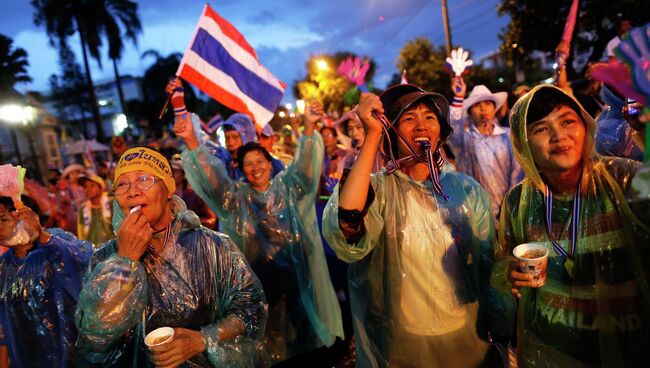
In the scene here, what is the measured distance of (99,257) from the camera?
200 cm

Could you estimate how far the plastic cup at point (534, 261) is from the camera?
1606mm

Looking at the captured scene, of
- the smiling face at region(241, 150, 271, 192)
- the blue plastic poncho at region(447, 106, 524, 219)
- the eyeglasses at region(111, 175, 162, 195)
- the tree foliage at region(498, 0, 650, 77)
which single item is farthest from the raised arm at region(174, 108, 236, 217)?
the tree foliage at region(498, 0, 650, 77)

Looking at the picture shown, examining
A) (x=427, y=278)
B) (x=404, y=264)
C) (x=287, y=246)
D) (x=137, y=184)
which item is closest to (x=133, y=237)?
(x=137, y=184)

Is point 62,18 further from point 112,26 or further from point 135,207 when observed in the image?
point 135,207

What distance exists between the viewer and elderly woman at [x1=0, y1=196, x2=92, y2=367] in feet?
9.20

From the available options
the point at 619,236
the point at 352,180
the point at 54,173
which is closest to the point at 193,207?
the point at 352,180

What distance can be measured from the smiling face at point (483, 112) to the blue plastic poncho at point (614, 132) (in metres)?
1.65

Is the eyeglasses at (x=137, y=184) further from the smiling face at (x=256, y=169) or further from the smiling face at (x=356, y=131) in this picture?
the smiling face at (x=356, y=131)

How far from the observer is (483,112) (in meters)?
5.18

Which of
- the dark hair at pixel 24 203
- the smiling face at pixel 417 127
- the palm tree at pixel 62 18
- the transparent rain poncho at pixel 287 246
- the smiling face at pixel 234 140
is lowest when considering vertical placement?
the transparent rain poncho at pixel 287 246

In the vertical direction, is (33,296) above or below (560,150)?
below

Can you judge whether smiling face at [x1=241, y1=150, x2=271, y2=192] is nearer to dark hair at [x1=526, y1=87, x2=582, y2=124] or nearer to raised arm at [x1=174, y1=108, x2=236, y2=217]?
raised arm at [x1=174, y1=108, x2=236, y2=217]

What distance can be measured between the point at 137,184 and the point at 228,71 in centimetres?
284

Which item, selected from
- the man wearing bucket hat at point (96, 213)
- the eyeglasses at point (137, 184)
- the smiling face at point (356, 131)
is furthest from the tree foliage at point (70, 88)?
the eyeglasses at point (137, 184)
